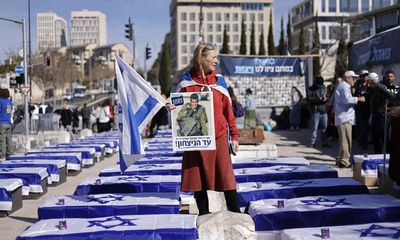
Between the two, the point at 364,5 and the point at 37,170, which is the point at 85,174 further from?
the point at 364,5

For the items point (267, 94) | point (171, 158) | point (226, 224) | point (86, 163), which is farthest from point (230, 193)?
point (267, 94)

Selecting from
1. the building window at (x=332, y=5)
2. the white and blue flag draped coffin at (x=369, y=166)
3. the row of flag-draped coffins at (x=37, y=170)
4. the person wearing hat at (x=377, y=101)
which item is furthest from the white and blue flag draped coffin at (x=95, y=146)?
the building window at (x=332, y=5)

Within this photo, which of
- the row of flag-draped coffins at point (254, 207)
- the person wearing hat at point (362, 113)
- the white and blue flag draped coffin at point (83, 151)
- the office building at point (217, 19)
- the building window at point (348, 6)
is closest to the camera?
the row of flag-draped coffins at point (254, 207)

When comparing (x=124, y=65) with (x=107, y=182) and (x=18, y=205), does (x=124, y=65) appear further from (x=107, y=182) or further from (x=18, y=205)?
(x=18, y=205)

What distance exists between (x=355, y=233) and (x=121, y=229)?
2073 millimetres

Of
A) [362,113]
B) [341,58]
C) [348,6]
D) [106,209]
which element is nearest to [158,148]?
[362,113]

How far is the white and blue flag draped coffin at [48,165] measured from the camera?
10812 millimetres

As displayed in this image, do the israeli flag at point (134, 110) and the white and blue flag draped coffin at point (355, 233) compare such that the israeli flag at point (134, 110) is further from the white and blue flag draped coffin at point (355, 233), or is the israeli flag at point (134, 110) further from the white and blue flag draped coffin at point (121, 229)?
the white and blue flag draped coffin at point (355, 233)

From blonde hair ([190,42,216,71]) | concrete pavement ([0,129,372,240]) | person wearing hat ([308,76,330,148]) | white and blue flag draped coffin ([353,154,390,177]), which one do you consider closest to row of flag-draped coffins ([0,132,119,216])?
concrete pavement ([0,129,372,240])

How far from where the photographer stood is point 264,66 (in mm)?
27344

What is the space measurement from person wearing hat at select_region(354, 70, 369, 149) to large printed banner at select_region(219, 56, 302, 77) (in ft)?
36.8

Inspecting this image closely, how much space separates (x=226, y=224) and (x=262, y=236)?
677 millimetres

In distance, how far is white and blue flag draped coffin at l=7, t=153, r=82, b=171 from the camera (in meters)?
12.3

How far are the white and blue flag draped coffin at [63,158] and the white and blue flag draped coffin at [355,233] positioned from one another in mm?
8072
